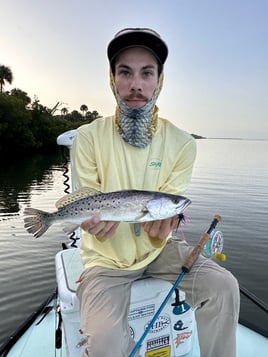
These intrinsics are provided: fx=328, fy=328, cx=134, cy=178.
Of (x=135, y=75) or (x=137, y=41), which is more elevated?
(x=137, y=41)

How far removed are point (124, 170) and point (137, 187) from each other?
0.64ft

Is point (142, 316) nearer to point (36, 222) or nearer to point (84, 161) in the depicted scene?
point (36, 222)

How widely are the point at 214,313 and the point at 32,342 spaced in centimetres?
238

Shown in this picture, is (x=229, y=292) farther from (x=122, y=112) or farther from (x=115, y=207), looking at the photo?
(x=122, y=112)

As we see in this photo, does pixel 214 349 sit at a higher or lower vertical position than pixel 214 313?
lower

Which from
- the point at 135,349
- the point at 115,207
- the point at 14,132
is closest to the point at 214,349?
the point at 135,349

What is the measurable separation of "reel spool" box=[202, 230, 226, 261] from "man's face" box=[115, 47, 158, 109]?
1421mm

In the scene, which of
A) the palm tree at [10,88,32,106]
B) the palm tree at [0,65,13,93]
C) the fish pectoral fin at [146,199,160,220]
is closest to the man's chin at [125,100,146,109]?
the fish pectoral fin at [146,199,160,220]

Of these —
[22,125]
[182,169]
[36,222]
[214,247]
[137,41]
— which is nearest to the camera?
[36,222]

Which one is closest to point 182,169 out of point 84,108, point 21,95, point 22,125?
point 22,125

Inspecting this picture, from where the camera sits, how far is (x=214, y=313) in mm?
2598

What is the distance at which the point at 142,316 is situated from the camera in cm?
297

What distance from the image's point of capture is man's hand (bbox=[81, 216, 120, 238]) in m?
2.49

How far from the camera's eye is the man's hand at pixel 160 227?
269 cm
